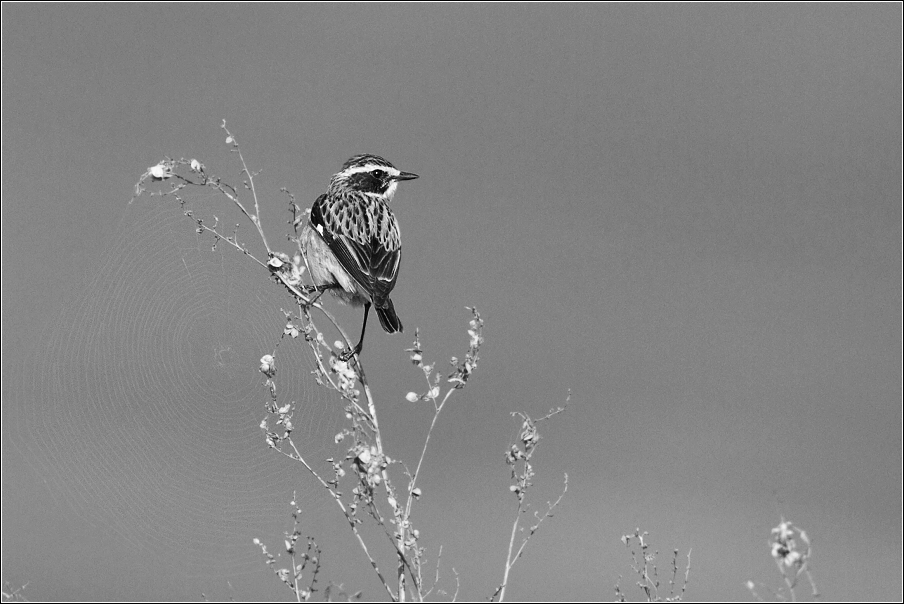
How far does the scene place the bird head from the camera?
6.52 metres

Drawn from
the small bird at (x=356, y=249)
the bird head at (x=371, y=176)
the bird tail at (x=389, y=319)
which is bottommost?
the bird tail at (x=389, y=319)

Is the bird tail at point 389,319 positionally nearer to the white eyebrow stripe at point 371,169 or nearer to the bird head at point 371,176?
the bird head at point 371,176

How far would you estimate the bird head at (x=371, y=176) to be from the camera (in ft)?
21.4

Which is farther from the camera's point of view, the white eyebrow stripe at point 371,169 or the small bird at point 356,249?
the white eyebrow stripe at point 371,169

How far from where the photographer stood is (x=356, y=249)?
5.48 m

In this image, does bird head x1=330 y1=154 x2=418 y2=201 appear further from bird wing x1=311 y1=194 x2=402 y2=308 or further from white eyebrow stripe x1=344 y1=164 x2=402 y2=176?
bird wing x1=311 y1=194 x2=402 y2=308

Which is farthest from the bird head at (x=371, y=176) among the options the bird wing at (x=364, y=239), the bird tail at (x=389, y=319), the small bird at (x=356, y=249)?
the bird tail at (x=389, y=319)

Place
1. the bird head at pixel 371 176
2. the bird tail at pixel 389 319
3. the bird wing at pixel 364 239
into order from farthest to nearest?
the bird head at pixel 371 176 → the bird wing at pixel 364 239 → the bird tail at pixel 389 319

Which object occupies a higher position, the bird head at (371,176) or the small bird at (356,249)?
the bird head at (371,176)

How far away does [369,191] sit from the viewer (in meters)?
6.50

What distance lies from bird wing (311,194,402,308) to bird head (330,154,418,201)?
380 millimetres

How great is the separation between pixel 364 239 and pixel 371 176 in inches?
41.5

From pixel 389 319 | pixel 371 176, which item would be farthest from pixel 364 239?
pixel 371 176

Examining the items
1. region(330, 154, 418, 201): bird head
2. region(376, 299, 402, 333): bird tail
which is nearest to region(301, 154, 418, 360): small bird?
region(376, 299, 402, 333): bird tail
